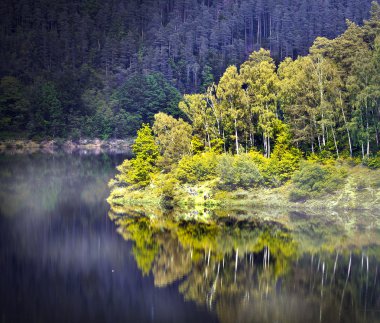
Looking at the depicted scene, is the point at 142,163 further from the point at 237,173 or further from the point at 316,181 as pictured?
the point at 316,181

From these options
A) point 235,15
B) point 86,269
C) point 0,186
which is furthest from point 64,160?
point 235,15

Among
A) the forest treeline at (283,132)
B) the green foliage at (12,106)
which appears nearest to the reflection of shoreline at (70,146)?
the green foliage at (12,106)

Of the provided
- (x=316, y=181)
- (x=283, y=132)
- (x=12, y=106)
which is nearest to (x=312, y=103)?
(x=283, y=132)

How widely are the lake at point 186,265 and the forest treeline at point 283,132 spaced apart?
16.4 feet

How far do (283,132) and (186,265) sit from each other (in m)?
26.8

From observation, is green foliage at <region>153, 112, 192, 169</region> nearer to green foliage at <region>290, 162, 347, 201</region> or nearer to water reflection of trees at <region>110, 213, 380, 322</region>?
green foliage at <region>290, 162, 347, 201</region>

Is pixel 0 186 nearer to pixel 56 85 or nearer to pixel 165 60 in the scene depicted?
pixel 56 85

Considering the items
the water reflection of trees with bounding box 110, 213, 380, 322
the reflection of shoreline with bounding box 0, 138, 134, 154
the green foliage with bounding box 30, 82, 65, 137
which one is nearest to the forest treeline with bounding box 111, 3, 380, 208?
the water reflection of trees with bounding box 110, 213, 380, 322

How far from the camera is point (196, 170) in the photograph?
55.8 metres

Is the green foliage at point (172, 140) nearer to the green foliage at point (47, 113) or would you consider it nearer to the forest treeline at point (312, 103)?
the forest treeline at point (312, 103)

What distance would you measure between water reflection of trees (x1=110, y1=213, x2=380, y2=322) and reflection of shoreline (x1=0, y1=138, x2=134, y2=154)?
232ft

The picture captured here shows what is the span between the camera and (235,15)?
170375 millimetres

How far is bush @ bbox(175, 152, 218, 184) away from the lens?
55.7m

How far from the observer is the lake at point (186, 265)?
87.0 feet
